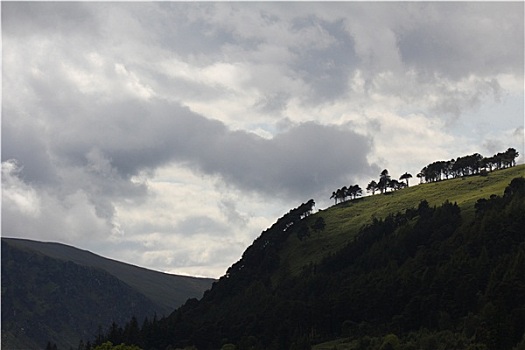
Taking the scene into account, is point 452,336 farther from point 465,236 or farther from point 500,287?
point 465,236

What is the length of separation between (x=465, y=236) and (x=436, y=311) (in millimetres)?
41472

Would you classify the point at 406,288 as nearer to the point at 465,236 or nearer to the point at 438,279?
the point at 438,279

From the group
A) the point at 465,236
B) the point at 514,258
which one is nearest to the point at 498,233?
the point at 465,236

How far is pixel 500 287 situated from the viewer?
139 metres

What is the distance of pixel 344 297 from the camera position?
602ft

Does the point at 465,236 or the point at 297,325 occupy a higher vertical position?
the point at 465,236

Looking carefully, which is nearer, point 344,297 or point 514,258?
point 514,258

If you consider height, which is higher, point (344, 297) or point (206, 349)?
point (344, 297)

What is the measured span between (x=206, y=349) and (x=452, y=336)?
298ft

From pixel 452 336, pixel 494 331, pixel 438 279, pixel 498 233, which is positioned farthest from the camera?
pixel 498 233

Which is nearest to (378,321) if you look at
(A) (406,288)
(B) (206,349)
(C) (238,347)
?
(A) (406,288)

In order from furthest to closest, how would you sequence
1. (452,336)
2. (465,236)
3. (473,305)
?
(465,236) < (473,305) < (452,336)

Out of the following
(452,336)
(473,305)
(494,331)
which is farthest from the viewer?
(473,305)

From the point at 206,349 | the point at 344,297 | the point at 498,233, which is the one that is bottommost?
the point at 206,349
